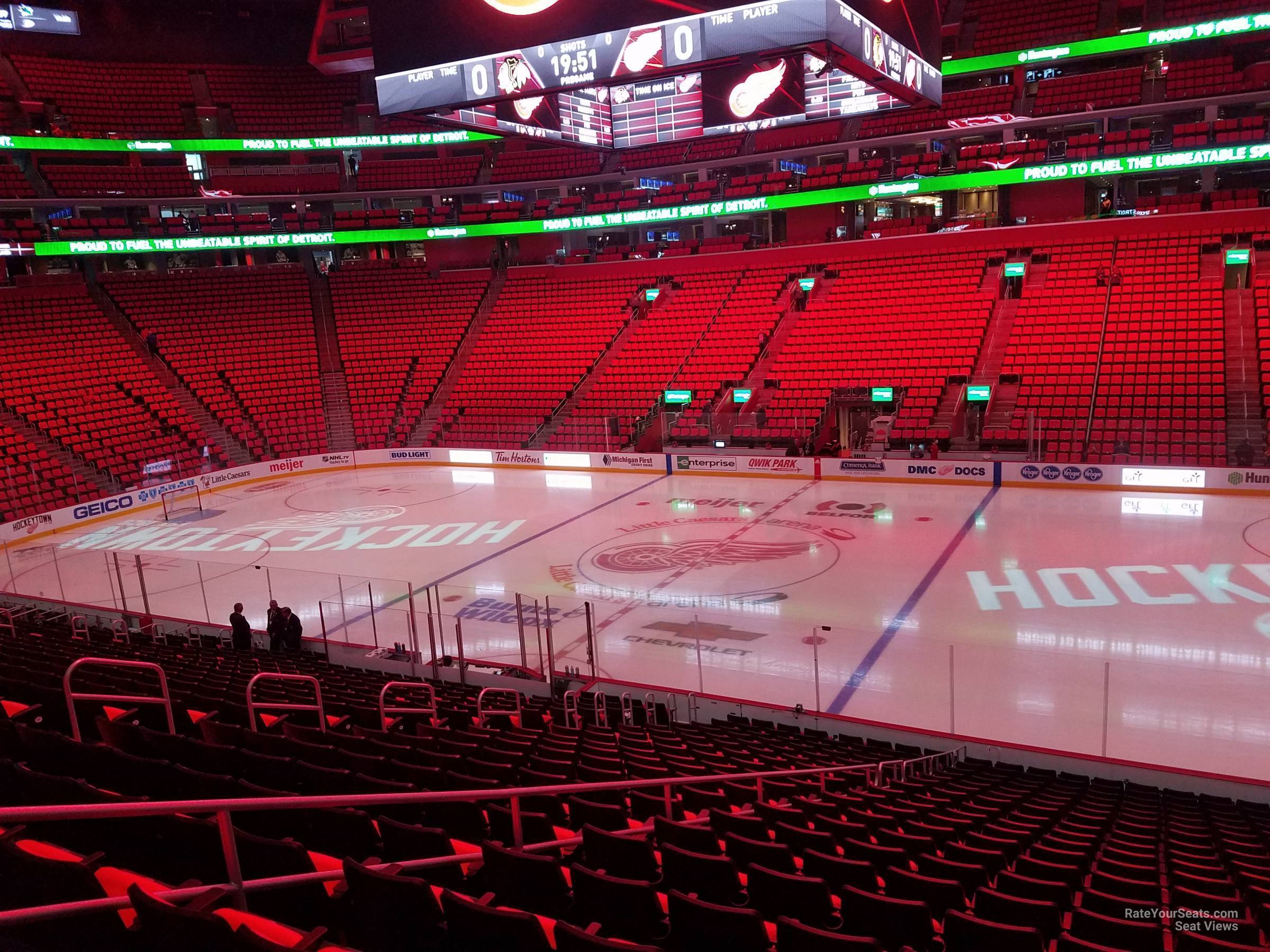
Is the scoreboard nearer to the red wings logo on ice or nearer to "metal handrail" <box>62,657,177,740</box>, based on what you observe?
the red wings logo on ice

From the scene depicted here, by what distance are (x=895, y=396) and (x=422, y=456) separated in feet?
53.0

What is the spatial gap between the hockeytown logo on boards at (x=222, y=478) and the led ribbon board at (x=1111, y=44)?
96.5ft

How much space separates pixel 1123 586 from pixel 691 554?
7638mm

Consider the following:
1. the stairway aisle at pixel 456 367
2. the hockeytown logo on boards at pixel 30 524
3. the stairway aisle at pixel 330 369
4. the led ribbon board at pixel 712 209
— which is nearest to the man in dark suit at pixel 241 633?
the hockeytown logo on boards at pixel 30 524

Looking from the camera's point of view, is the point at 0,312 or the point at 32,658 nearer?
the point at 32,658

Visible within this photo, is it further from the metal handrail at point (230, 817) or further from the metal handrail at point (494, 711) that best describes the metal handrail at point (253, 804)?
the metal handrail at point (494, 711)

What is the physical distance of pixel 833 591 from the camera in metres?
14.7

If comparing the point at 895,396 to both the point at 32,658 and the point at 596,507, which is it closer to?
the point at 596,507

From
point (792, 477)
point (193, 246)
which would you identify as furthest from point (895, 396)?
point (193, 246)

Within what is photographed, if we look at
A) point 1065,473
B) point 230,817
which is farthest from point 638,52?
point 1065,473

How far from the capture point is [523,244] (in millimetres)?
41062

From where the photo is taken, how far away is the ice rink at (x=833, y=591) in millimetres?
9789

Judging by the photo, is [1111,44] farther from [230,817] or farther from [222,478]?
[230,817]

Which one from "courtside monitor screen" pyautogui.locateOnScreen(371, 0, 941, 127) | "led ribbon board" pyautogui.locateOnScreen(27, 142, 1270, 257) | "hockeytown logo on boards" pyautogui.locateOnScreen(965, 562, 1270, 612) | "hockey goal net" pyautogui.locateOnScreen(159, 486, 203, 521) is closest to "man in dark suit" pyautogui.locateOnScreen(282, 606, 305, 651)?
"courtside monitor screen" pyautogui.locateOnScreen(371, 0, 941, 127)
